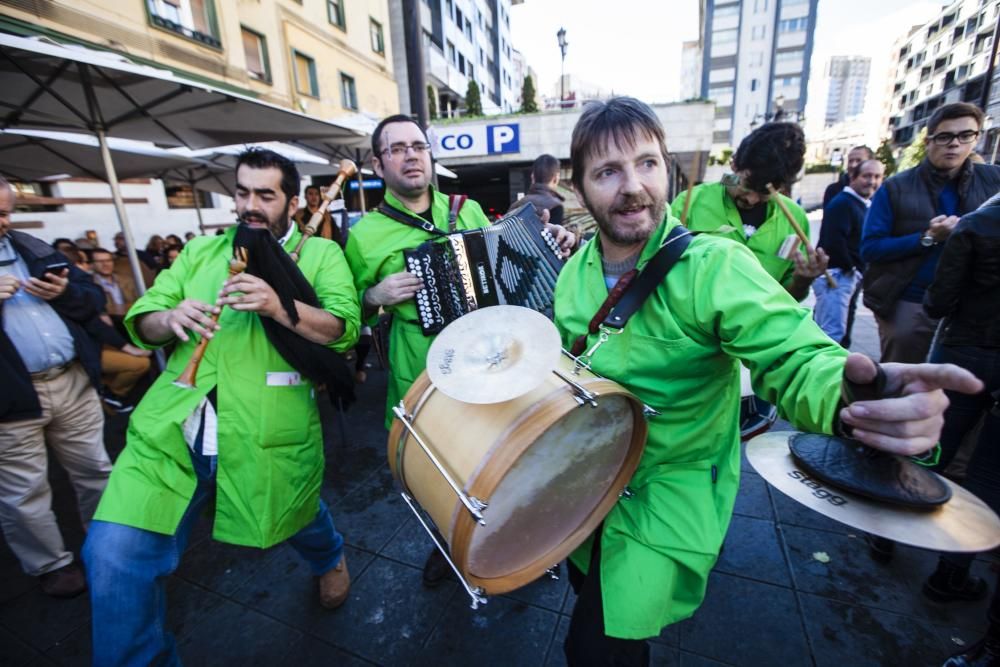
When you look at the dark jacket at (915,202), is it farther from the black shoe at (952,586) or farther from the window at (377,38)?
the window at (377,38)

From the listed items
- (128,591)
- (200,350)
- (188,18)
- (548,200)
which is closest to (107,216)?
(188,18)

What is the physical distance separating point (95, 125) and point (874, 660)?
6756mm

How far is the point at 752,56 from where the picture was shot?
54812mm

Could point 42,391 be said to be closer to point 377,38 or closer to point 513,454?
point 513,454

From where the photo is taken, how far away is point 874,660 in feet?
6.95

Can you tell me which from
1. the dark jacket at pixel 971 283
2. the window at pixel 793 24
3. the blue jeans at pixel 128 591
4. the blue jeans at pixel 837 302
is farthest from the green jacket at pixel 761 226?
the window at pixel 793 24

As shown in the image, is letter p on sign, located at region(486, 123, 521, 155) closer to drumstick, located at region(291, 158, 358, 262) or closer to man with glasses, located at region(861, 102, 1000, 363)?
man with glasses, located at region(861, 102, 1000, 363)

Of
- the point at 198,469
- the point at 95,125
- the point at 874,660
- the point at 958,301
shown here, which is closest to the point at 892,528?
the point at 874,660

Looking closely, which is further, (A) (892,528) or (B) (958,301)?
(B) (958,301)

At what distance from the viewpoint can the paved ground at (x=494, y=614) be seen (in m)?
2.23

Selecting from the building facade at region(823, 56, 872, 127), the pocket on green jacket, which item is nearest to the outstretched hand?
the pocket on green jacket

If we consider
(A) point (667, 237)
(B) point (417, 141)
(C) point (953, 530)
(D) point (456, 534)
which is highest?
(B) point (417, 141)

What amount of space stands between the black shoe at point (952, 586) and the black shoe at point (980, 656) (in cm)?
39

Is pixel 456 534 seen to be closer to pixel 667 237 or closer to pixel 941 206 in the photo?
pixel 667 237
